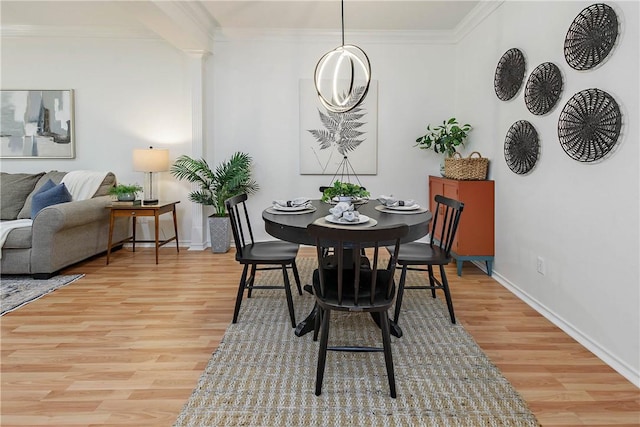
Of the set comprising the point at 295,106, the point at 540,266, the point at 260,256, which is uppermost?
the point at 295,106

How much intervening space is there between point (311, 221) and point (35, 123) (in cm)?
439

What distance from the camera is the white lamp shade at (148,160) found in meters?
4.50

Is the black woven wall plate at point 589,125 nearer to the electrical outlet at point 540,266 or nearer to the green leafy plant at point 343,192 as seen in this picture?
the electrical outlet at point 540,266

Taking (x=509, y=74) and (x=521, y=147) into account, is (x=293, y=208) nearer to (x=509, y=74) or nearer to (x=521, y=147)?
(x=521, y=147)

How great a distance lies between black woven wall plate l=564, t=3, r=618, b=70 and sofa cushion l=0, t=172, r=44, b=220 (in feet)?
16.9

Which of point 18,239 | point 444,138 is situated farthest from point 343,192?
point 18,239

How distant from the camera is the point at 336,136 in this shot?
503cm

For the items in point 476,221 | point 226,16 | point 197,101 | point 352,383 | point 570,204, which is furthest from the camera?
point 197,101

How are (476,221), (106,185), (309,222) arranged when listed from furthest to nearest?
(106,185) < (476,221) < (309,222)

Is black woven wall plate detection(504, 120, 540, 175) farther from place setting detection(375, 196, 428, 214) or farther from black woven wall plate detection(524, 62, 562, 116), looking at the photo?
place setting detection(375, 196, 428, 214)

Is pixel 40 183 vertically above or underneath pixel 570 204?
above

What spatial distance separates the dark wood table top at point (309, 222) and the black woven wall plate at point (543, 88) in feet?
3.94

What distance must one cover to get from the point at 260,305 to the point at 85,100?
12.0 ft

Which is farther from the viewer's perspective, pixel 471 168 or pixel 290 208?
pixel 471 168
